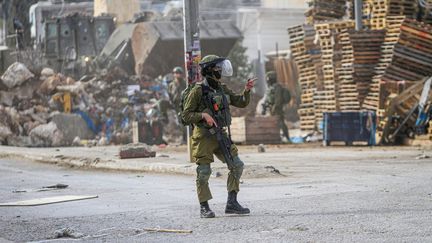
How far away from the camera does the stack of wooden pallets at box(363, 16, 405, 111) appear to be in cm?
2469

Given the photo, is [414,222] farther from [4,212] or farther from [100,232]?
[4,212]

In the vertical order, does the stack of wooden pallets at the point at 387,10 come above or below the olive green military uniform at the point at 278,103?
above

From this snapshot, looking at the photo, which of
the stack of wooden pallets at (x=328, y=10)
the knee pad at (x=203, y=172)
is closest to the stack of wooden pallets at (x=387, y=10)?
the stack of wooden pallets at (x=328, y=10)

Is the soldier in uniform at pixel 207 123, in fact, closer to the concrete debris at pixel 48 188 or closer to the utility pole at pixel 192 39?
the concrete debris at pixel 48 188

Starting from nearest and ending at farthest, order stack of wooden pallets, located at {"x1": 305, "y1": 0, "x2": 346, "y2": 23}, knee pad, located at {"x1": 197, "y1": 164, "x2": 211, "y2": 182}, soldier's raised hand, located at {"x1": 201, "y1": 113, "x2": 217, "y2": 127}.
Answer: soldier's raised hand, located at {"x1": 201, "y1": 113, "x2": 217, "y2": 127} < knee pad, located at {"x1": 197, "y1": 164, "x2": 211, "y2": 182} < stack of wooden pallets, located at {"x1": 305, "y1": 0, "x2": 346, "y2": 23}

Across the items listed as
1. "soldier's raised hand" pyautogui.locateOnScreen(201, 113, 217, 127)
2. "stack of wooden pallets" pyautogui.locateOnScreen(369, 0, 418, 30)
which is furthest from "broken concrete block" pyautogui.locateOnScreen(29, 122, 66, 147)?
"soldier's raised hand" pyautogui.locateOnScreen(201, 113, 217, 127)

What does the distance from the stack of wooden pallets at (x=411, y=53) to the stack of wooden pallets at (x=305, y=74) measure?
3.17 m

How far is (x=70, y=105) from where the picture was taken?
31.2m

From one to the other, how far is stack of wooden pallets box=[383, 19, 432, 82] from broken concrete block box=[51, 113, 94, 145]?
9.45 meters

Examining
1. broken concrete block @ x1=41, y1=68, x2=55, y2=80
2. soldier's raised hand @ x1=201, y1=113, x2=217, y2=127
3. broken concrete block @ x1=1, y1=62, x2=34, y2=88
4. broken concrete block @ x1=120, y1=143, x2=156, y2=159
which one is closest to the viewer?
soldier's raised hand @ x1=201, y1=113, x2=217, y2=127

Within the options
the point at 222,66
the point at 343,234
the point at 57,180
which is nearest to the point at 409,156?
the point at 57,180

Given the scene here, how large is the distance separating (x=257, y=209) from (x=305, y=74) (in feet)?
59.5

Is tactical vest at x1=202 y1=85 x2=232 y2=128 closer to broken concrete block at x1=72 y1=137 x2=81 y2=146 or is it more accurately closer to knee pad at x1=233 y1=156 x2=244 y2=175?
knee pad at x1=233 y1=156 x2=244 y2=175

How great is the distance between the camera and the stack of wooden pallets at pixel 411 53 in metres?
24.7
